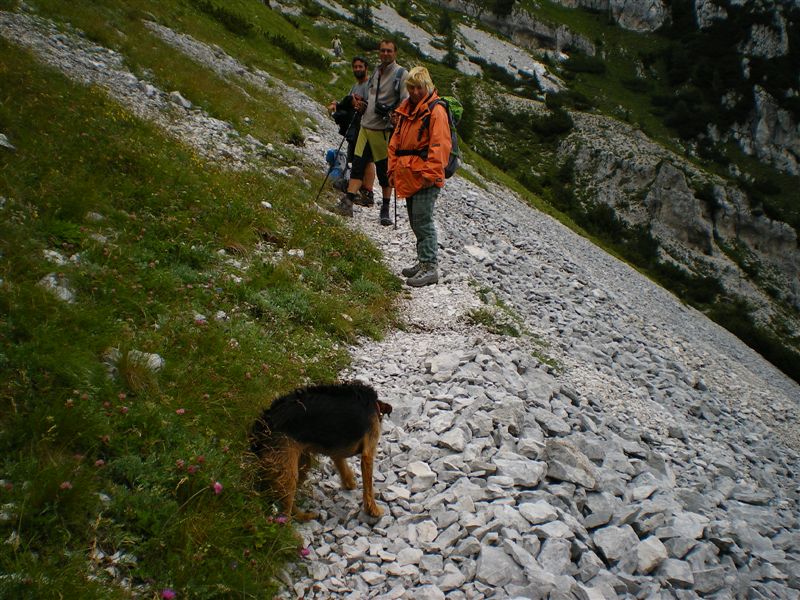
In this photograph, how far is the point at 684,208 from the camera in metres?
66.2

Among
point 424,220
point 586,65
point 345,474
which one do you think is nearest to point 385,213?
point 424,220

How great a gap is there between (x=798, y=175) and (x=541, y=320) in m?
110

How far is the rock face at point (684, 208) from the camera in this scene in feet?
213

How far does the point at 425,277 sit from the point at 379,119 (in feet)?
13.0

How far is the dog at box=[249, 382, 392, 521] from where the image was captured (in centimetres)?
409

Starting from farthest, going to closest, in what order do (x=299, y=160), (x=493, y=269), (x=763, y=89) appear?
(x=763, y=89)
(x=299, y=160)
(x=493, y=269)

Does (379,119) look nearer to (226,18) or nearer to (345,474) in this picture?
(345,474)

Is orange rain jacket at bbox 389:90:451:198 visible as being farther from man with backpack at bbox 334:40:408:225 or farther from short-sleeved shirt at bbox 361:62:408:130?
short-sleeved shirt at bbox 361:62:408:130

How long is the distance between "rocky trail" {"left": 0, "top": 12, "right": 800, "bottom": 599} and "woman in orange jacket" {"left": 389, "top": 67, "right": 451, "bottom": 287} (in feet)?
2.83

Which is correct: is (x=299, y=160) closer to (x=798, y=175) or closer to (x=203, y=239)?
(x=203, y=239)

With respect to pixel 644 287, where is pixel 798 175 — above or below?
above

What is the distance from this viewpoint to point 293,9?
57.0 meters

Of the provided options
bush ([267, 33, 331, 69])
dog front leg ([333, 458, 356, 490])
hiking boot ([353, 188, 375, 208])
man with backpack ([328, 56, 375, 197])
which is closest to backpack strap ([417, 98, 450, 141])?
man with backpack ([328, 56, 375, 197])

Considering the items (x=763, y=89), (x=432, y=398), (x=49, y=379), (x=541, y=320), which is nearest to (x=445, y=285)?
(x=541, y=320)
